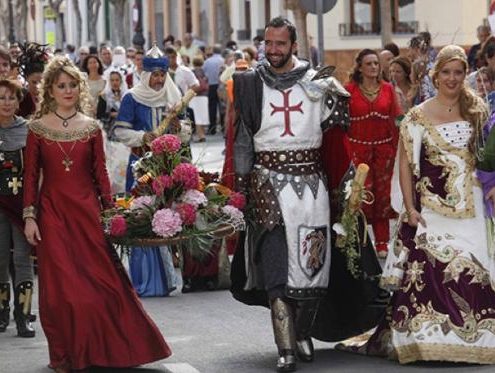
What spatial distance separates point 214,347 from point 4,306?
1.62 meters

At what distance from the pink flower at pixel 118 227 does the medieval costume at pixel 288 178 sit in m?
0.71

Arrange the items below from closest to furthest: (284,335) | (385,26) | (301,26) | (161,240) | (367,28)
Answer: (161,240) < (284,335) < (301,26) < (385,26) < (367,28)

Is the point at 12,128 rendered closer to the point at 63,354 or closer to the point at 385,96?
the point at 63,354

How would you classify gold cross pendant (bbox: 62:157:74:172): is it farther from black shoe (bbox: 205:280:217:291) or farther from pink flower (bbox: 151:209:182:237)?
black shoe (bbox: 205:280:217:291)

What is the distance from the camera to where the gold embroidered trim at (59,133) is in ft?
29.9

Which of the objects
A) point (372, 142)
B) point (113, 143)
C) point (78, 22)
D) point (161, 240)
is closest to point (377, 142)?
point (372, 142)

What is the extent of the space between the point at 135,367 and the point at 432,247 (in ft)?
5.81

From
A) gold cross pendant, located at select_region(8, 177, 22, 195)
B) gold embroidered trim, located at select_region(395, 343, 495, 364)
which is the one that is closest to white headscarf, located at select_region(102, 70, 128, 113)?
gold cross pendant, located at select_region(8, 177, 22, 195)

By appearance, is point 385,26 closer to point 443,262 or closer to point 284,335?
point 443,262

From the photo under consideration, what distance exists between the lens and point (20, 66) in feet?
42.8

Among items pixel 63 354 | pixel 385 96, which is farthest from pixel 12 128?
pixel 385 96

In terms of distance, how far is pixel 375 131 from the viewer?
14148mm

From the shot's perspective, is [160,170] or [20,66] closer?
[160,170]

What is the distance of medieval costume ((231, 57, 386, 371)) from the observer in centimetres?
903
